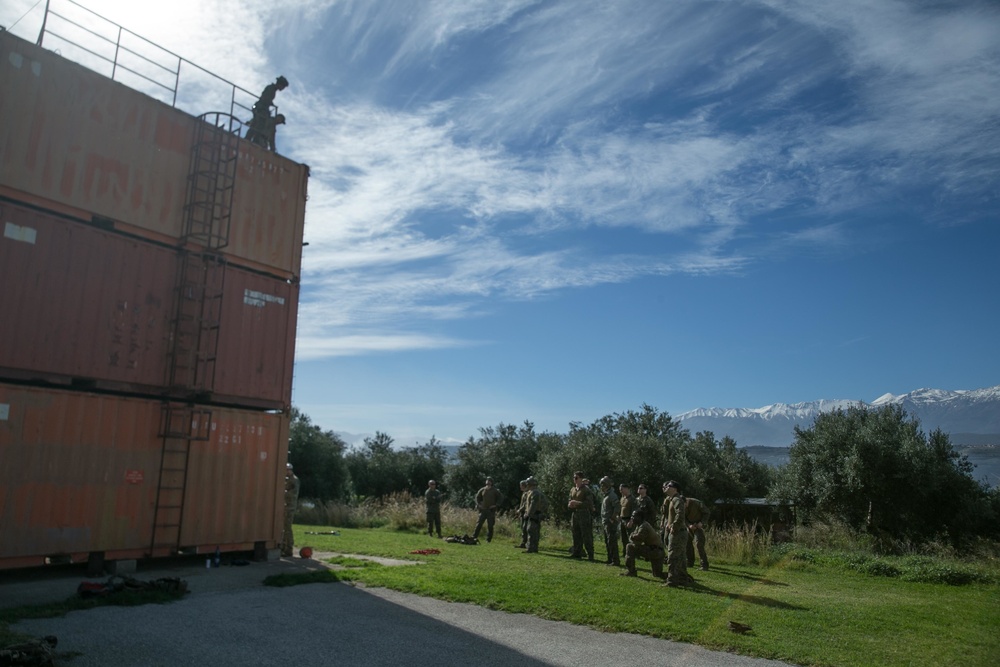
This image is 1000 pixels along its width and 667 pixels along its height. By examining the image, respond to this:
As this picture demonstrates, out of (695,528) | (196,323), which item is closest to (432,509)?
(695,528)

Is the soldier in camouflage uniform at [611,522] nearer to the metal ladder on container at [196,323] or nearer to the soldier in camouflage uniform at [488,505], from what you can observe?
the soldier in camouflage uniform at [488,505]

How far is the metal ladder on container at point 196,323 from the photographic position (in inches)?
444

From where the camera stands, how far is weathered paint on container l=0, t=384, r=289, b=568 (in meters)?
9.34

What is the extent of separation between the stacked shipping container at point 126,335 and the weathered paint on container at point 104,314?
2 cm

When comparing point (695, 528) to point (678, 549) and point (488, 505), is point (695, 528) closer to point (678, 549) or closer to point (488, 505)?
point (678, 549)

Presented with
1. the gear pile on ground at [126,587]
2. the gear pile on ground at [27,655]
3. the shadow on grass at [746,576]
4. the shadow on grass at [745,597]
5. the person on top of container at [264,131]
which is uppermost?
the person on top of container at [264,131]

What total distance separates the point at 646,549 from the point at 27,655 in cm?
907

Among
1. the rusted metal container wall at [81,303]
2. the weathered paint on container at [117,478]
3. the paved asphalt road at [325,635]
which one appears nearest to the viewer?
the paved asphalt road at [325,635]

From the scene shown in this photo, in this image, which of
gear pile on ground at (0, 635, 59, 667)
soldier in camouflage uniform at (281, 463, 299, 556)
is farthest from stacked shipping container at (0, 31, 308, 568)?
gear pile on ground at (0, 635, 59, 667)

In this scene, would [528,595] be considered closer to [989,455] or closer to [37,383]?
[37,383]

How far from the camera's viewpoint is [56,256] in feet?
32.4

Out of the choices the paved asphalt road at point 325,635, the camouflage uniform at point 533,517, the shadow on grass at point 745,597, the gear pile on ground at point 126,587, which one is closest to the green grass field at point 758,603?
the shadow on grass at point 745,597

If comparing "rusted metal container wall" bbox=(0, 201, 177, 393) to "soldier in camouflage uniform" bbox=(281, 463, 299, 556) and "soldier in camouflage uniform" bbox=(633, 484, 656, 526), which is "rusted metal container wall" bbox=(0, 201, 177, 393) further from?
"soldier in camouflage uniform" bbox=(633, 484, 656, 526)

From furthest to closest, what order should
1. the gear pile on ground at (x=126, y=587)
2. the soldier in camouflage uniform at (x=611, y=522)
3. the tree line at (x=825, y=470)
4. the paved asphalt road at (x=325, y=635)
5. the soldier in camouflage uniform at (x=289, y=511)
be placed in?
the tree line at (x=825, y=470)
the soldier in camouflage uniform at (x=611, y=522)
the soldier in camouflage uniform at (x=289, y=511)
the gear pile on ground at (x=126, y=587)
the paved asphalt road at (x=325, y=635)
